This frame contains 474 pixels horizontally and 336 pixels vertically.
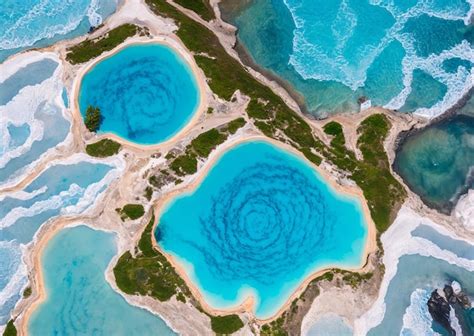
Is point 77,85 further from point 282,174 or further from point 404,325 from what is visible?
point 404,325

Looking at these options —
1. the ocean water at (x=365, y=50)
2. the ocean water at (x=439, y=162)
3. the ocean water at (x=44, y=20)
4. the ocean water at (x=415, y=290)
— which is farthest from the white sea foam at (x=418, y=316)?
the ocean water at (x=44, y=20)

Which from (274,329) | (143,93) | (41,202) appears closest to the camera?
(274,329)

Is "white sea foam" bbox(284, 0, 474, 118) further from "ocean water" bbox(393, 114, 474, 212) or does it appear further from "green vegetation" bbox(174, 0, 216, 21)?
"green vegetation" bbox(174, 0, 216, 21)

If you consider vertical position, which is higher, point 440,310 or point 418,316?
point 440,310

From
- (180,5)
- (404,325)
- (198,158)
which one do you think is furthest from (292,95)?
(404,325)

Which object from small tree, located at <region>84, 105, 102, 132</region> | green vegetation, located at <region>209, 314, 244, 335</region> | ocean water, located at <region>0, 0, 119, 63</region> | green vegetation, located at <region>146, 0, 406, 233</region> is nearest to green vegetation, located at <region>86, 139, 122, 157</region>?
small tree, located at <region>84, 105, 102, 132</region>

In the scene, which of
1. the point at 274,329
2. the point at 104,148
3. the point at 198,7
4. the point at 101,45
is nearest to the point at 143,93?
the point at 104,148

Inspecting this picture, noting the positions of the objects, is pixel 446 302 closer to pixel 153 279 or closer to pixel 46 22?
pixel 153 279
